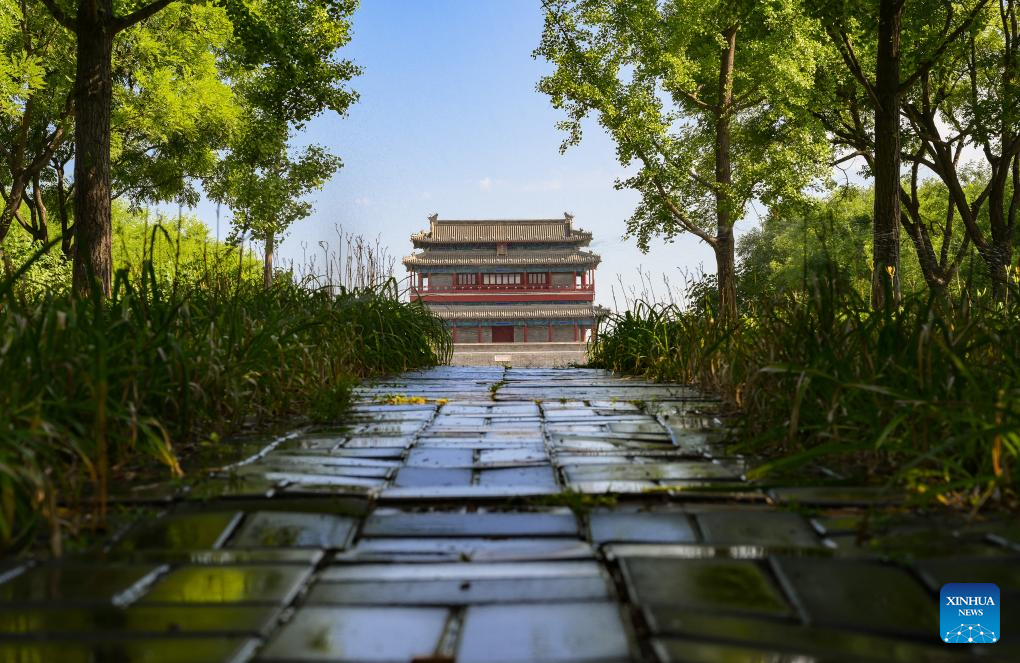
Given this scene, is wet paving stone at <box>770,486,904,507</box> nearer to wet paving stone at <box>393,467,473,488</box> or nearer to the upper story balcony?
wet paving stone at <box>393,467,473,488</box>

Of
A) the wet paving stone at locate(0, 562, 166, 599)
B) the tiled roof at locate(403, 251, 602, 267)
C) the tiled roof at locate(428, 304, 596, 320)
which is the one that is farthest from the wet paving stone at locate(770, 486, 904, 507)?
the tiled roof at locate(403, 251, 602, 267)

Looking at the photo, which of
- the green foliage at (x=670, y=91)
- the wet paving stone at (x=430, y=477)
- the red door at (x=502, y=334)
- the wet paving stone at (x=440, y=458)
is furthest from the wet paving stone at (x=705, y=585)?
the red door at (x=502, y=334)

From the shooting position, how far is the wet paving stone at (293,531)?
1.83 metres

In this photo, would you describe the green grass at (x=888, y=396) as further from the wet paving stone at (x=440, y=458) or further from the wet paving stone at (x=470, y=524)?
the wet paving stone at (x=440, y=458)

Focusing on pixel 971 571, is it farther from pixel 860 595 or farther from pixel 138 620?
pixel 138 620

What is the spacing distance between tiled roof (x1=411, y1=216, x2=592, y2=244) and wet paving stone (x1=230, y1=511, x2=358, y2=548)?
2985 centimetres

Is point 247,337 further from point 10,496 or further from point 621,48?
point 621,48

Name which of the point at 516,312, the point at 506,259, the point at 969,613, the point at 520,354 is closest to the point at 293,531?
the point at 969,613

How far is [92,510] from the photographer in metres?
2.08

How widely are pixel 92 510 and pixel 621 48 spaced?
1619 centimetres

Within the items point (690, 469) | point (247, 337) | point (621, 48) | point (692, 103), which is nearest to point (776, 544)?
point (690, 469)

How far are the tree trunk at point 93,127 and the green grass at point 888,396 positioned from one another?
19.0 ft

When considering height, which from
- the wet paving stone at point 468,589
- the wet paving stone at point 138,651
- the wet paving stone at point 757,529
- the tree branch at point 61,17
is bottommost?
the wet paving stone at point 138,651

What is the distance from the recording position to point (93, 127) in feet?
23.6
